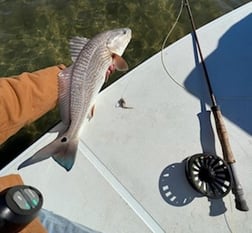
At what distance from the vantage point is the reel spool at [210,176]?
82.4 inches

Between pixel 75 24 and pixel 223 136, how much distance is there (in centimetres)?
190

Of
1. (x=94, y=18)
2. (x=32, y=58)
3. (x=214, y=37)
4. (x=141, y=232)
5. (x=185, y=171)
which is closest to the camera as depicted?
(x=141, y=232)

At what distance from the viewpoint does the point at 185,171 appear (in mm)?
2154

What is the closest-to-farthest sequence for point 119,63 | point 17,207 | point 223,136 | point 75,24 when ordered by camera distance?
point 17,207 → point 223,136 → point 119,63 → point 75,24

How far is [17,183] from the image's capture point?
6.36 feet

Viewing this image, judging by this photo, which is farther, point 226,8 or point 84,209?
point 226,8

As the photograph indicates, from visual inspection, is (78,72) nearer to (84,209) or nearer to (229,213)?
(84,209)

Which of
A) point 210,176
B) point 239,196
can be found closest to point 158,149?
point 210,176

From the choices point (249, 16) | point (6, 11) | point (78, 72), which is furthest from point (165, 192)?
point (6, 11)

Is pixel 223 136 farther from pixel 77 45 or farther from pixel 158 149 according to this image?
pixel 77 45

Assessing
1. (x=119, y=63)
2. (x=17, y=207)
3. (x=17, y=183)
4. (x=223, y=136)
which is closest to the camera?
(x=17, y=207)

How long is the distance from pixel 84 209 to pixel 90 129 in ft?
1.27

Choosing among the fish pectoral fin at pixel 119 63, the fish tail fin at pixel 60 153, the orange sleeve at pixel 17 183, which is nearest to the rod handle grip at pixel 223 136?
the fish pectoral fin at pixel 119 63

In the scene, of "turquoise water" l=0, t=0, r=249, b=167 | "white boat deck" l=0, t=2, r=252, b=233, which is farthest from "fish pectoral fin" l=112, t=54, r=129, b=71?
"turquoise water" l=0, t=0, r=249, b=167
